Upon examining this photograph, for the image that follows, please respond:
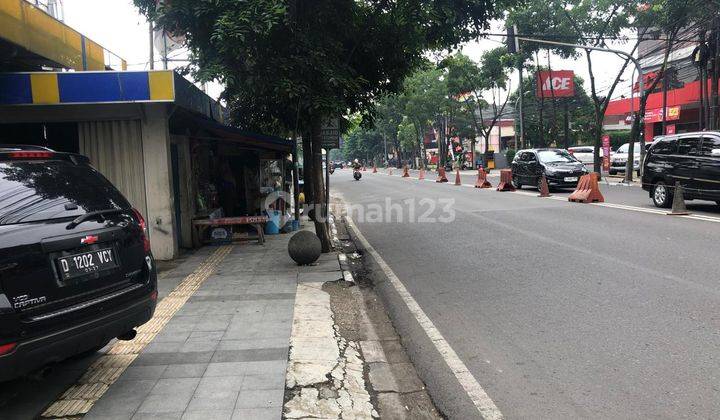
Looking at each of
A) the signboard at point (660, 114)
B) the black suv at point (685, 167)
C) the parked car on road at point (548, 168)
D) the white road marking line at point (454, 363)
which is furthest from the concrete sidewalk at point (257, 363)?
the signboard at point (660, 114)

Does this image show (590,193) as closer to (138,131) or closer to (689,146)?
(689,146)

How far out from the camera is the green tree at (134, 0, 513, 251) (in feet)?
25.7

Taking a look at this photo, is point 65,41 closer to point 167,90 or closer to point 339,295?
point 167,90

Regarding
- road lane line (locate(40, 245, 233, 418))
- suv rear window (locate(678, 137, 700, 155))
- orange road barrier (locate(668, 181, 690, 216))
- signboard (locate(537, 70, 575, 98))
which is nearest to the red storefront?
signboard (locate(537, 70, 575, 98))

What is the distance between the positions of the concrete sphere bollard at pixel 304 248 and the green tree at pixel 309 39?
0.89 meters

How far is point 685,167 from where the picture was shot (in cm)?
1306

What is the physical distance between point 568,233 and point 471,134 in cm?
4449

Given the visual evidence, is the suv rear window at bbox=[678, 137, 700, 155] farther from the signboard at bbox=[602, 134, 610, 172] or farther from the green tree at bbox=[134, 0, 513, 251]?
the signboard at bbox=[602, 134, 610, 172]

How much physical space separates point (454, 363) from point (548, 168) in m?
17.3

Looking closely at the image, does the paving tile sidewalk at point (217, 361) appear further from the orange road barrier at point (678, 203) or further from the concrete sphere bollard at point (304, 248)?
the orange road barrier at point (678, 203)

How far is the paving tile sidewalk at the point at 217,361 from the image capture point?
3801mm

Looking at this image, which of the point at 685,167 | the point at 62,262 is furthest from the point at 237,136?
the point at 685,167

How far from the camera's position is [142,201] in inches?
388

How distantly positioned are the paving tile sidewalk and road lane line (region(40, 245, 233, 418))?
75 mm
